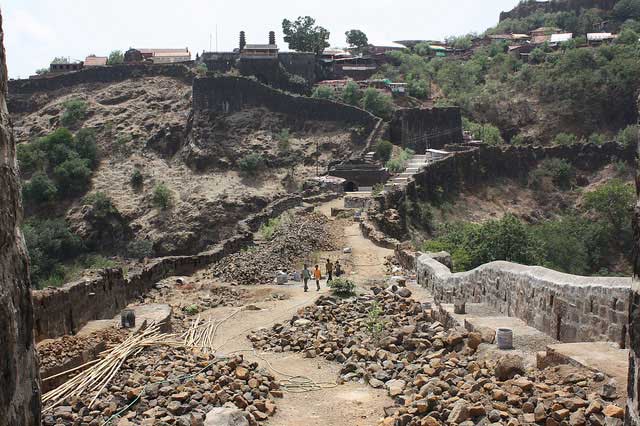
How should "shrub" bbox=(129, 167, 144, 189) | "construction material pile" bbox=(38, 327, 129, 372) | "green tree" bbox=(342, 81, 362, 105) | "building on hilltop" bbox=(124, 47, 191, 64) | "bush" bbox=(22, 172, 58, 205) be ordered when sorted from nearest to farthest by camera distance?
"construction material pile" bbox=(38, 327, 129, 372) → "bush" bbox=(22, 172, 58, 205) → "shrub" bbox=(129, 167, 144, 189) → "green tree" bbox=(342, 81, 362, 105) → "building on hilltop" bbox=(124, 47, 191, 64)

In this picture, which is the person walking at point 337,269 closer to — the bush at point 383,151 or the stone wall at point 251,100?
the bush at point 383,151

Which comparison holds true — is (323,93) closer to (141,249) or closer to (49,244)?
(141,249)

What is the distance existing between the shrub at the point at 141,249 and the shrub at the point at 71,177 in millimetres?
6984

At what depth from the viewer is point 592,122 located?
2014 inches

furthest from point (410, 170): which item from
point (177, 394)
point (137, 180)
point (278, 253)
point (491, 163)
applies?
point (177, 394)

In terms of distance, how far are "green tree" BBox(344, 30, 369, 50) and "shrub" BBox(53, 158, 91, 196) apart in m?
43.9

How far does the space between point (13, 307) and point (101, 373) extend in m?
5.89

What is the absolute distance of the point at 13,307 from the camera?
10.4ft

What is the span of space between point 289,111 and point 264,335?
34.8m

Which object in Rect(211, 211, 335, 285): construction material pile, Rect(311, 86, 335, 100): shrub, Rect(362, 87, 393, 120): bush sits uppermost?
Rect(311, 86, 335, 100): shrub

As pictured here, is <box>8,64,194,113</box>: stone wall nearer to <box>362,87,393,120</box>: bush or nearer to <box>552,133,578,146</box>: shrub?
<box>362,87,393,120</box>: bush

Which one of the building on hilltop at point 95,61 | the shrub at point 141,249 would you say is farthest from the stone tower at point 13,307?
the building on hilltop at point 95,61

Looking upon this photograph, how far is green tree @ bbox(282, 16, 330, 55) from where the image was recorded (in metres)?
63.2

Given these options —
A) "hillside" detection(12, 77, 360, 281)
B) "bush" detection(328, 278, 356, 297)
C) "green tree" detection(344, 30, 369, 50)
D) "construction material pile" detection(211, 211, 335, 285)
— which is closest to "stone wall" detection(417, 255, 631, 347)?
"bush" detection(328, 278, 356, 297)
